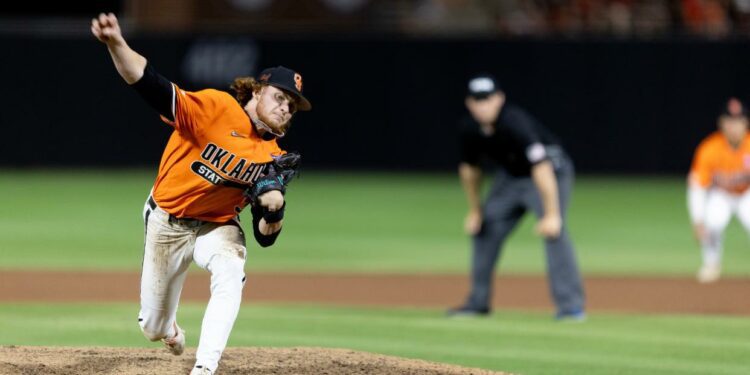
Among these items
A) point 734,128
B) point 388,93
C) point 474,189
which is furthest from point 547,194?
point 388,93

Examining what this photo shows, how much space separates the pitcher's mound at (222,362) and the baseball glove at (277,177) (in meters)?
1.12

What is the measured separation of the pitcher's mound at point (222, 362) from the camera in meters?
6.84

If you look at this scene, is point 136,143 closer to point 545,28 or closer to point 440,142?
point 440,142

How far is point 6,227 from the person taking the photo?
1628cm

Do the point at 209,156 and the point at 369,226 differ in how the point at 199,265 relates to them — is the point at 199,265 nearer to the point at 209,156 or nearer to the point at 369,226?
the point at 209,156

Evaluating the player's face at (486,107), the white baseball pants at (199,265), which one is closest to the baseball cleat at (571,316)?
the player's face at (486,107)

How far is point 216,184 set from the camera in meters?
→ 6.46

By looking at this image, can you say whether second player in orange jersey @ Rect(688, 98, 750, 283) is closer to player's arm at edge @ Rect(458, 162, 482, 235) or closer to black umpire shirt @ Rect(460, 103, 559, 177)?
black umpire shirt @ Rect(460, 103, 559, 177)

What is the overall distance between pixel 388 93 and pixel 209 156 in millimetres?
15925

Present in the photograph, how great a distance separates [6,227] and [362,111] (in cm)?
765

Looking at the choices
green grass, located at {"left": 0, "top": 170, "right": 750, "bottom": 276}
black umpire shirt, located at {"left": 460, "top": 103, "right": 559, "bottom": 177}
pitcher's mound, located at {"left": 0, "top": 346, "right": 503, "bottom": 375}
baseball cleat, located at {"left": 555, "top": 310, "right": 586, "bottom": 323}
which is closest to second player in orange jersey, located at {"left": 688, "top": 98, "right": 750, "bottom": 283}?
green grass, located at {"left": 0, "top": 170, "right": 750, "bottom": 276}

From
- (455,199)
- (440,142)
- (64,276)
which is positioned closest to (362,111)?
(440,142)

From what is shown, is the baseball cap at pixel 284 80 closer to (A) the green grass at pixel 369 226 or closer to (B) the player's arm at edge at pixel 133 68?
(B) the player's arm at edge at pixel 133 68

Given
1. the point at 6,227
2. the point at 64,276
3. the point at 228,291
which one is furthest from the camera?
A: the point at 6,227
